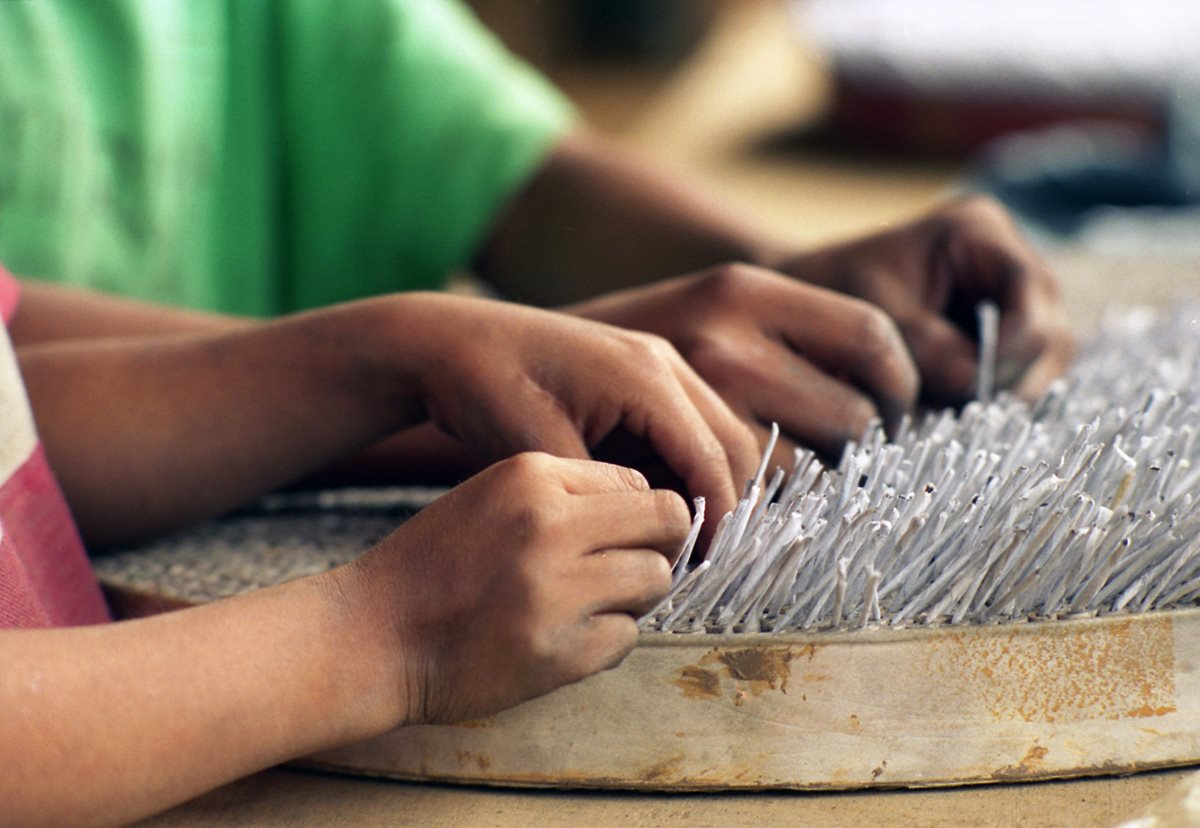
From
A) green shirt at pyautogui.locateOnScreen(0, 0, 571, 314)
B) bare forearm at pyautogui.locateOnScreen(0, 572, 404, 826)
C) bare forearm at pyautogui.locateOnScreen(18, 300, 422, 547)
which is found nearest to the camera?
bare forearm at pyautogui.locateOnScreen(0, 572, 404, 826)

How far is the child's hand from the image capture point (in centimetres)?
30

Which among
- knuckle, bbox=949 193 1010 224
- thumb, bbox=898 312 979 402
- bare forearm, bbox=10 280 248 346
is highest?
knuckle, bbox=949 193 1010 224

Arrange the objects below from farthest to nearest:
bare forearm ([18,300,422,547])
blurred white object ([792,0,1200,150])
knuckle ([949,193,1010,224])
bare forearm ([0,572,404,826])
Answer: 1. blurred white object ([792,0,1200,150])
2. knuckle ([949,193,1010,224])
3. bare forearm ([18,300,422,547])
4. bare forearm ([0,572,404,826])

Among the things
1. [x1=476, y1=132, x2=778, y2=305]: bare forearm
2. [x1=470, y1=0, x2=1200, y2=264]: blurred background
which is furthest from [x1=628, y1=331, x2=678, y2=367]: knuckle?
[x1=470, y1=0, x2=1200, y2=264]: blurred background

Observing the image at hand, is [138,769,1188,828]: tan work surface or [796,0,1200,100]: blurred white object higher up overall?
[796,0,1200,100]: blurred white object

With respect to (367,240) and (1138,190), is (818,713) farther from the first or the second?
(1138,190)

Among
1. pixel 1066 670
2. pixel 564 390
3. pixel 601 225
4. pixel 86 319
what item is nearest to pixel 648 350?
pixel 564 390

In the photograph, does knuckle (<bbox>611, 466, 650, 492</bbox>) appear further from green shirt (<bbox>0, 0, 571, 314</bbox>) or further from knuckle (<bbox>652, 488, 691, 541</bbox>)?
green shirt (<bbox>0, 0, 571, 314</bbox>)

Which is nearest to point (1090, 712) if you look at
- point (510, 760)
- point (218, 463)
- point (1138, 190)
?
point (510, 760)

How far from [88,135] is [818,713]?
0.44 metres

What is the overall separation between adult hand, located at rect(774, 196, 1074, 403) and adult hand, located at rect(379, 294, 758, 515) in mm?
145

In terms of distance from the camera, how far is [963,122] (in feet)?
4.25

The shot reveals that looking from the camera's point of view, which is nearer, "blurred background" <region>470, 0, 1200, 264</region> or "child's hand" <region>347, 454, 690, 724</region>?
"child's hand" <region>347, 454, 690, 724</region>

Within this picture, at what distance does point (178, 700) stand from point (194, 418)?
133mm
